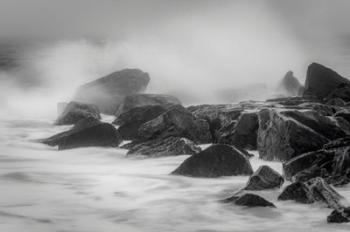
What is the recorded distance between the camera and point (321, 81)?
18109 millimetres

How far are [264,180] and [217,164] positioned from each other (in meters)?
1.39

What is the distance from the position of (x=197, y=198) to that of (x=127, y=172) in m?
2.36

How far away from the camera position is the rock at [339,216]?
7273mm

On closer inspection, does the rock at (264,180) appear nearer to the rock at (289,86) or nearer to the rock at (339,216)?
the rock at (339,216)

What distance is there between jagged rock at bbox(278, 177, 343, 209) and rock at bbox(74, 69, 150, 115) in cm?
1279

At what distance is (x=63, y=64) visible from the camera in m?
35.8

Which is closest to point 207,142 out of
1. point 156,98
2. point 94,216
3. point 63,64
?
point 156,98

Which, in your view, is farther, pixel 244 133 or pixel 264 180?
pixel 244 133

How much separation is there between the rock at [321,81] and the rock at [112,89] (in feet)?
20.0

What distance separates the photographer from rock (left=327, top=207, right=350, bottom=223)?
7.27 m

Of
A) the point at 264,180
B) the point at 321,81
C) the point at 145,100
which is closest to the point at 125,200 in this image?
the point at 264,180

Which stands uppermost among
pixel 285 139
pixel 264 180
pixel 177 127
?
pixel 177 127

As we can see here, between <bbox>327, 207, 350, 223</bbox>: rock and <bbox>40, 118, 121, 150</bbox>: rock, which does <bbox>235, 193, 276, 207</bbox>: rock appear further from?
<bbox>40, 118, 121, 150</bbox>: rock

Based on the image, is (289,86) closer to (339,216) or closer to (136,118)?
(136,118)
